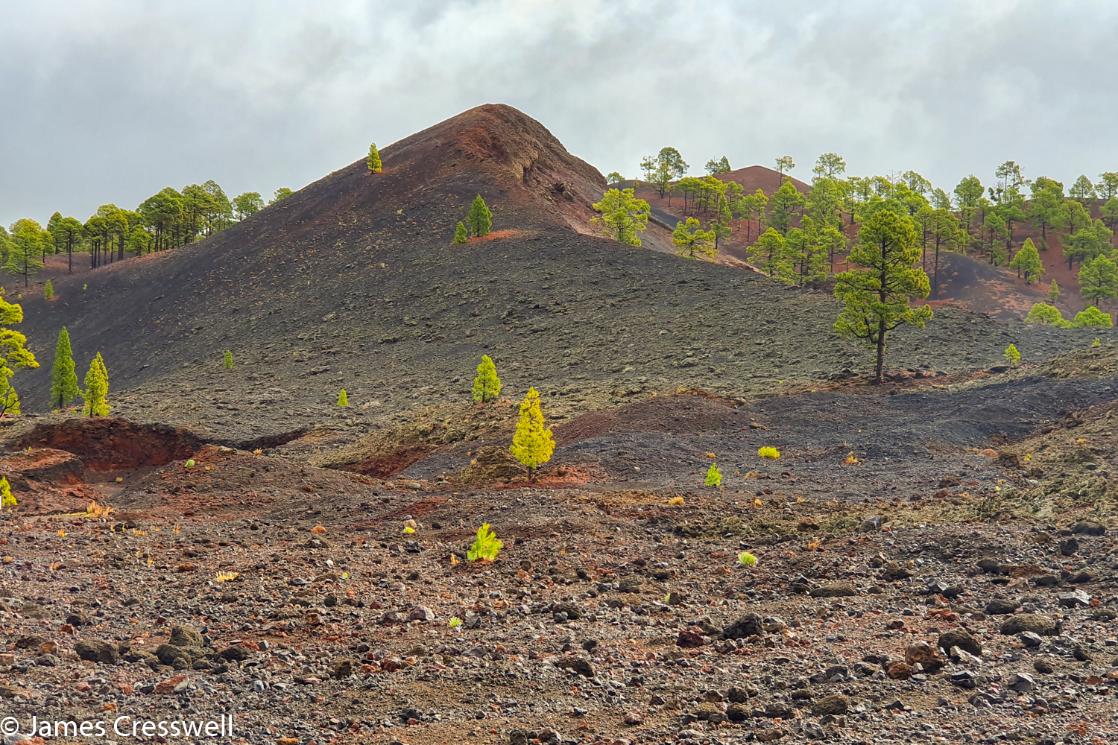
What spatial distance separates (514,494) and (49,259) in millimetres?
106094

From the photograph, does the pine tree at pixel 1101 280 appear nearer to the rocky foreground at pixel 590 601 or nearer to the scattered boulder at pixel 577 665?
the rocky foreground at pixel 590 601

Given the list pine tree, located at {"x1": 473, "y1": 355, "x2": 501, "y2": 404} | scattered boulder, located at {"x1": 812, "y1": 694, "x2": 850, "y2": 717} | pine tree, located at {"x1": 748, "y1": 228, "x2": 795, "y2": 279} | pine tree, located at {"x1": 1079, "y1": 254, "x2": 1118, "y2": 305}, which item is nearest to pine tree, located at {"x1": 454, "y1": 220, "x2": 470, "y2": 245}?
pine tree, located at {"x1": 748, "y1": 228, "x2": 795, "y2": 279}

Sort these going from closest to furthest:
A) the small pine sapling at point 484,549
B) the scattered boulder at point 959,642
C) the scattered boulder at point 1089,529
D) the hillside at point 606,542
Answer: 1. the hillside at point 606,542
2. the scattered boulder at point 959,642
3. the scattered boulder at point 1089,529
4. the small pine sapling at point 484,549

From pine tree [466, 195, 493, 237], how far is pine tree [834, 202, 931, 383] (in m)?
37.4

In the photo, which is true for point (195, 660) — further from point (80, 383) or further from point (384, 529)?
point (80, 383)

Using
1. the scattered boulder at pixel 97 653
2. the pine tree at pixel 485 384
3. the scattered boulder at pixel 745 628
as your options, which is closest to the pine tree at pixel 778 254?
the pine tree at pixel 485 384

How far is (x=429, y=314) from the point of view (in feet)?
196

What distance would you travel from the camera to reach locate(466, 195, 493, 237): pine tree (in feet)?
229

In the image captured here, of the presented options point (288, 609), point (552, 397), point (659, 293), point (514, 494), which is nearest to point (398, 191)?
point (659, 293)

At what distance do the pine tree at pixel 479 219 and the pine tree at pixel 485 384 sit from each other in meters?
33.5

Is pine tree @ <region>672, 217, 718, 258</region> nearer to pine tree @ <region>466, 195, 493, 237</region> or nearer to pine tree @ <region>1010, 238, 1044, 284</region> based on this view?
pine tree @ <region>466, 195, 493, 237</region>

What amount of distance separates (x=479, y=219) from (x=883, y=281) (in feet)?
128

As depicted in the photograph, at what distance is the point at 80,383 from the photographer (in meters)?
66.4

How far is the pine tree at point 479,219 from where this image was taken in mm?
69875
